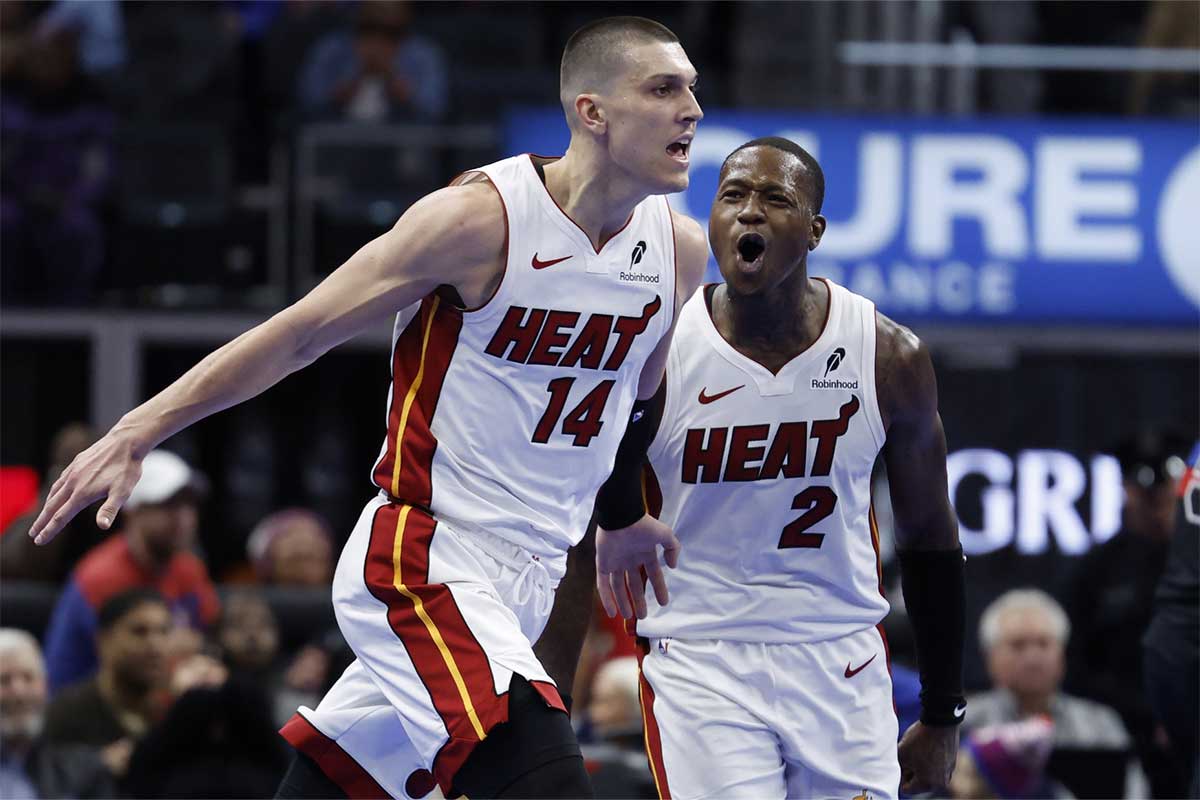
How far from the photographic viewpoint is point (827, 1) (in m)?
10.6

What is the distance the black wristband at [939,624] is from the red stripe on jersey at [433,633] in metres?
1.37

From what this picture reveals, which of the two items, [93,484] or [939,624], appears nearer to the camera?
[93,484]

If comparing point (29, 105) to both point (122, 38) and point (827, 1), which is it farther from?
point (827, 1)

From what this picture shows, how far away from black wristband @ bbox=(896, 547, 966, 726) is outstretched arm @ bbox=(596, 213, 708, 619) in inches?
25.9

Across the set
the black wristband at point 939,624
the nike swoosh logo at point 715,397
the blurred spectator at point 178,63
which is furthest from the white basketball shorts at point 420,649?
the blurred spectator at point 178,63

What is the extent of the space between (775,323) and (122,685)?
3629mm

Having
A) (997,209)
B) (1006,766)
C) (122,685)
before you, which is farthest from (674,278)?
(997,209)

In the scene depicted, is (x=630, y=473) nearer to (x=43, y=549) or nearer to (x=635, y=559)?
(x=635, y=559)

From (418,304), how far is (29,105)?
7.21m

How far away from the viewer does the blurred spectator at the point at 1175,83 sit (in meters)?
10.4

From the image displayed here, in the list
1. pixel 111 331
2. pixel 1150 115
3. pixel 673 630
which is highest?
pixel 1150 115

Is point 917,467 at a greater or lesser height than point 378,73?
lesser

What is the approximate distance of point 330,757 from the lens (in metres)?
4.24

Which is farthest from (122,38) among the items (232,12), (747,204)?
(747,204)
